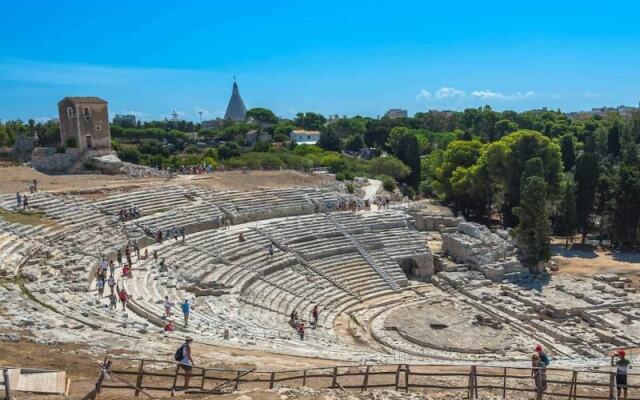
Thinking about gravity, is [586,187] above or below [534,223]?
above

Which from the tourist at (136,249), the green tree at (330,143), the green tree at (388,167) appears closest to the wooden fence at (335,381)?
the tourist at (136,249)

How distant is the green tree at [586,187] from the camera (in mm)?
37219

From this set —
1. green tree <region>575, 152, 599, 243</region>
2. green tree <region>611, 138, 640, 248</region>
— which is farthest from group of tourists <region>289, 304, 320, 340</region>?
green tree <region>575, 152, 599, 243</region>

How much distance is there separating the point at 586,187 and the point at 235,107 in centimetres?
11938

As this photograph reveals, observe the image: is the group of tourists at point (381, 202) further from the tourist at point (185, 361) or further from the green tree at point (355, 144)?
the green tree at point (355, 144)

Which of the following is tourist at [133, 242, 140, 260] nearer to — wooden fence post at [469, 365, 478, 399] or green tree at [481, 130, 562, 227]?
wooden fence post at [469, 365, 478, 399]

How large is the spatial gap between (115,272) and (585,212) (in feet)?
91.1

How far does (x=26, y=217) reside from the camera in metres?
25.8

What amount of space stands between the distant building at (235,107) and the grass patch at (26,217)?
12092 centimetres

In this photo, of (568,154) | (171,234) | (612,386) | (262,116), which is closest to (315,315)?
(171,234)

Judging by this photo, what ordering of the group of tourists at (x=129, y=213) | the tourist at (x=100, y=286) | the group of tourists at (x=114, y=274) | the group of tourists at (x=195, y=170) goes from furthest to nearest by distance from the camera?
the group of tourists at (x=195, y=170) < the group of tourists at (x=129, y=213) < the tourist at (x=100, y=286) < the group of tourists at (x=114, y=274)

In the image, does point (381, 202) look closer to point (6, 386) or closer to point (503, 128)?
point (6, 386)

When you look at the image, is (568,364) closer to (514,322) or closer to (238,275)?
(514,322)

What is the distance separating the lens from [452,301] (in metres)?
28.2
